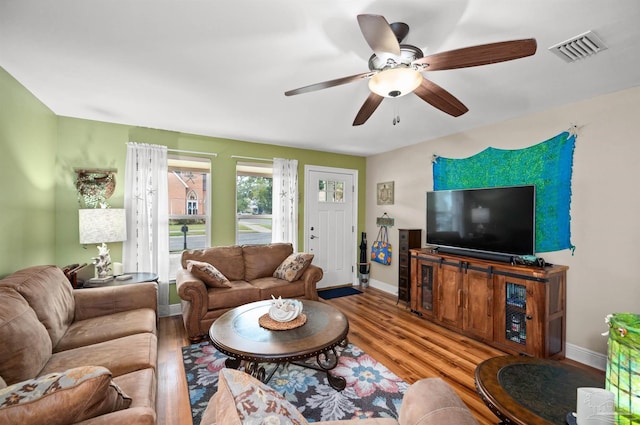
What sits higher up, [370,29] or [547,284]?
[370,29]

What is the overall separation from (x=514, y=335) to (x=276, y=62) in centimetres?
338

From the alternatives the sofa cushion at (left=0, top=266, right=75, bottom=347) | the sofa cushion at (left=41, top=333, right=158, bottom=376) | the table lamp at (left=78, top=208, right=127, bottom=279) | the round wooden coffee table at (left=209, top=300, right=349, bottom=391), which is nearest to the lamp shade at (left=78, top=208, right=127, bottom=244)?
the table lamp at (left=78, top=208, right=127, bottom=279)

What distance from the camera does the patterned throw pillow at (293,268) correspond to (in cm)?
361

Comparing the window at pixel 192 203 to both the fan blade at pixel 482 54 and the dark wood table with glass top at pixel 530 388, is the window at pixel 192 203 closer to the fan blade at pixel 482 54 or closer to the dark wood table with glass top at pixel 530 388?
the fan blade at pixel 482 54

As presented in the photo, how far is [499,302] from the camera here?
9.48ft

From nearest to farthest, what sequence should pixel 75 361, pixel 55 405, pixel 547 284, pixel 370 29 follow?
pixel 55 405 → pixel 370 29 → pixel 75 361 → pixel 547 284

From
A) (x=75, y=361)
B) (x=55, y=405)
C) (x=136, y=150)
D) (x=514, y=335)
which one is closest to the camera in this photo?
(x=55, y=405)

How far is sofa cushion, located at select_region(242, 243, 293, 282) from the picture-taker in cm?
379

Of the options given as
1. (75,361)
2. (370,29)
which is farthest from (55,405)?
(370,29)

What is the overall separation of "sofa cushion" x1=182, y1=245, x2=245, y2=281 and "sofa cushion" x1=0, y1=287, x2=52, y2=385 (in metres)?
1.87

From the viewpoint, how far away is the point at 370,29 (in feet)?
4.27

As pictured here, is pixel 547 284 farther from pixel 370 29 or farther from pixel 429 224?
pixel 370 29

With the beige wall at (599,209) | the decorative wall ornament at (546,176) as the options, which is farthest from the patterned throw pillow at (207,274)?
the beige wall at (599,209)

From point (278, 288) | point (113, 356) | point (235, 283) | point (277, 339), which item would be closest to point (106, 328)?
point (113, 356)
